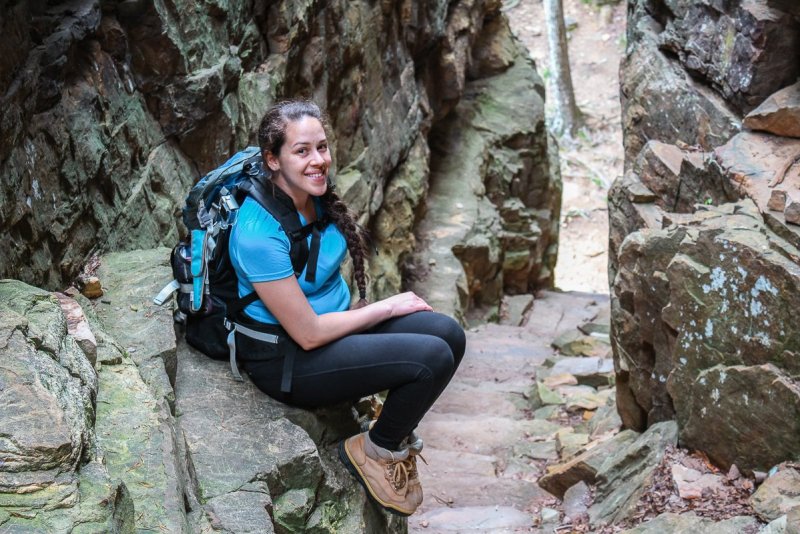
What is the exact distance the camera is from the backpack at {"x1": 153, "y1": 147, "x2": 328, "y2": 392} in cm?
420

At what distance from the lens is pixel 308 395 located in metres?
4.37

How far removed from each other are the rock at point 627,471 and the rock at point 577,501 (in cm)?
9

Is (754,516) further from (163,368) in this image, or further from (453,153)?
(453,153)

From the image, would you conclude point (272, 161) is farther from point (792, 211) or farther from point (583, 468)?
point (583, 468)

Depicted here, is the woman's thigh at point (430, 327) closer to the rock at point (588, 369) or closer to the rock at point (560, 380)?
the rock at point (560, 380)

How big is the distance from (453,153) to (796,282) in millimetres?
10923

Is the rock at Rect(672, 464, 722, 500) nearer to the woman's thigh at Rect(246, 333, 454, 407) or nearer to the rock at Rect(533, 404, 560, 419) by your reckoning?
the woman's thigh at Rect(246, 333, 454, 407)

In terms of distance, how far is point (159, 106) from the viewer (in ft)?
21.6

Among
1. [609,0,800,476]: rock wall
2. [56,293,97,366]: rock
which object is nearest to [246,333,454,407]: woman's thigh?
[56,293,97,366]: rock

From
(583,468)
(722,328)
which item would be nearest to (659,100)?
(722,328)

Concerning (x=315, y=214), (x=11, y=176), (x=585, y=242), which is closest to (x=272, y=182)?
(x=315, y=214)

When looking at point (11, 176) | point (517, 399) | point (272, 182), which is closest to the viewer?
point (272, 182)

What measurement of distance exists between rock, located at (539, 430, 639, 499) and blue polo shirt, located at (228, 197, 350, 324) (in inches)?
127

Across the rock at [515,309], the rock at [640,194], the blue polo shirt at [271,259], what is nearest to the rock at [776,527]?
the blue polo shirt at [271,259]
